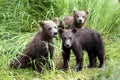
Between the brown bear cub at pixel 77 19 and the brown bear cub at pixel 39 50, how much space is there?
3.71 ft

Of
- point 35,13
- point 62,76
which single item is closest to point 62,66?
point 62,76

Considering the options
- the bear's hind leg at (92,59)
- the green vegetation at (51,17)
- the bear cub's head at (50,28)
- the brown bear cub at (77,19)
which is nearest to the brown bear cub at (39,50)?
the bear cub's head at (50,28)

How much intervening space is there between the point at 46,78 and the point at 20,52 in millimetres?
734

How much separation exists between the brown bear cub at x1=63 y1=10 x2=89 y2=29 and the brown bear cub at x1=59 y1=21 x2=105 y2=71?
3.20 ft

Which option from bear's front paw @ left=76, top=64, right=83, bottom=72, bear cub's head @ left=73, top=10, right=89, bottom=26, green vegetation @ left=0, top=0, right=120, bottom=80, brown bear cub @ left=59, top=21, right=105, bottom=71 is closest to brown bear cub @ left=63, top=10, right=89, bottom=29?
bear cub's head @ left=73, top=10, right=89, bottom=26

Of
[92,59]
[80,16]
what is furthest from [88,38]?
[80,16]

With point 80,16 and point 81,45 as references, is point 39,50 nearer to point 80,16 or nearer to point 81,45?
point 81,45

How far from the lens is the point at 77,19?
7602 mm

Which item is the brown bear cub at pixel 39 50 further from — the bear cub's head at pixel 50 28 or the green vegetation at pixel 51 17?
the green vegetation at pixel 51 17

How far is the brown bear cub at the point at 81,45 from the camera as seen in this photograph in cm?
627

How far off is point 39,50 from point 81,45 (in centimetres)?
70

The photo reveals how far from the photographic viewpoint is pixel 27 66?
6438mm

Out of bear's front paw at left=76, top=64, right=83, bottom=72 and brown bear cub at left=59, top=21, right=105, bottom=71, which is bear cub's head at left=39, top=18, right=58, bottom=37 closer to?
brown bear cub at left=59, top=21, right=105, bottom=71

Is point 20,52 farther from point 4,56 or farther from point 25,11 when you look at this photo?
point 25,11
